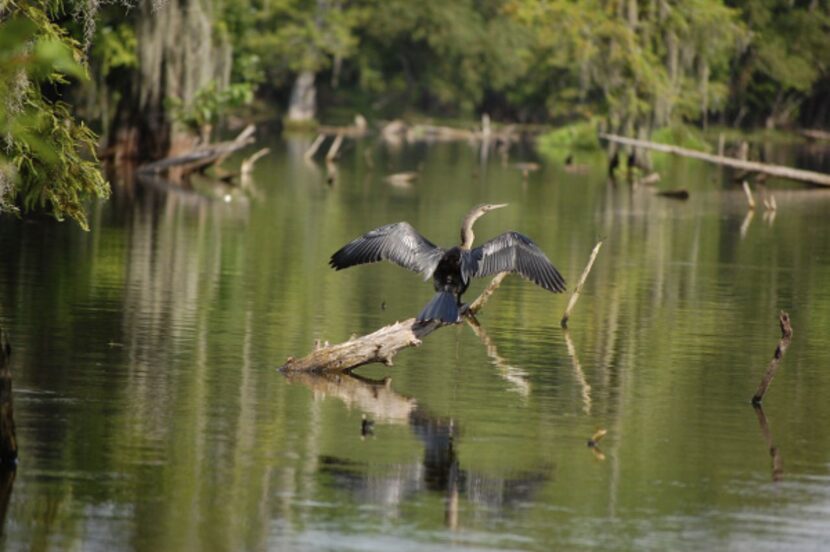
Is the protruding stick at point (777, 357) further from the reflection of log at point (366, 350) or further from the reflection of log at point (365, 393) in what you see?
the reflection of log at point (365, 393)

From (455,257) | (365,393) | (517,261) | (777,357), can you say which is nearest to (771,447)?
(777,357)

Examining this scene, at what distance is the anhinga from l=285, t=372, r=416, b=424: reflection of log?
1058mm

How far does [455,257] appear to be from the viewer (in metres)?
17.6

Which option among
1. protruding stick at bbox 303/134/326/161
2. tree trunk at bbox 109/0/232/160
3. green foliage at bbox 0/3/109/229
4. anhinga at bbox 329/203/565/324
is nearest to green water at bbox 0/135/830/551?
anhinga at bbox 329/203/565/324

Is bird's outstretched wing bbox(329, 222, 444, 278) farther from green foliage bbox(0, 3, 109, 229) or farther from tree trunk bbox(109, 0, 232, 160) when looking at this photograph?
tree trunk bbox(109, 0, 232, 160)

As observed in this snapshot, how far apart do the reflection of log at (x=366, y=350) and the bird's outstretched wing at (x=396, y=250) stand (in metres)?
0.59

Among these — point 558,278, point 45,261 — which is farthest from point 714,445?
point 45,261

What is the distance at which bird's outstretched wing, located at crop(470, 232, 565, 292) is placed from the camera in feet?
57.9

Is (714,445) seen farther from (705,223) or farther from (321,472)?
(705,223)

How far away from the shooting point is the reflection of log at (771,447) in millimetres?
14312

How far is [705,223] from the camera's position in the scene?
1693 inches

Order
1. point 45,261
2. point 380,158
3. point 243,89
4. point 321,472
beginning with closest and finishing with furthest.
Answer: point 321,472 < point 45,261 < point 243,89 < point 380,158

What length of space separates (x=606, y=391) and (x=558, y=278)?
1.25 m

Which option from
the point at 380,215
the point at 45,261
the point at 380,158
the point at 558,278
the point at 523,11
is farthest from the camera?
the point at 380,158
